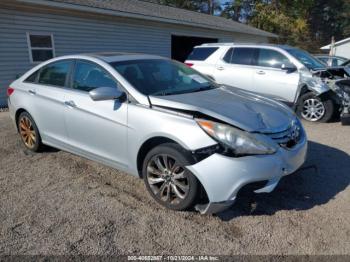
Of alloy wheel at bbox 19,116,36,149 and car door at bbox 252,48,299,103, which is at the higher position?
car door at bbox 252,48,299,103

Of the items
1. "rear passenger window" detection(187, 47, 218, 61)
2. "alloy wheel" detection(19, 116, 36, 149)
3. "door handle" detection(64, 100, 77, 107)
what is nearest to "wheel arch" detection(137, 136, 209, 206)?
"door handle" detection(64, 100, 77, 107)

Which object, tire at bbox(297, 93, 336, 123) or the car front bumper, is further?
tire at bbox(297, 93, 336, 123)

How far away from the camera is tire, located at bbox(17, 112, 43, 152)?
4.71 m

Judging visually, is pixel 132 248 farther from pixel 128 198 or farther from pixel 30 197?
pixel 30 197

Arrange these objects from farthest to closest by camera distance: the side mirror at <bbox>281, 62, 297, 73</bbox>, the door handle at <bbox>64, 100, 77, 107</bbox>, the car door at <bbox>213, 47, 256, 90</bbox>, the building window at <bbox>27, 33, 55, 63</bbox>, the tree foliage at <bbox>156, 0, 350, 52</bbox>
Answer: the tree foliage at <bbox>156, 0, 350, 52</bbox>, the building window at <bbox>27, 33, 55, 63</bbox>, the car door at <bbox>213, 47, 256, 90</bbox>, the side mirror at <bbox>281, 62, 297, 73</bbox>, the door handle at <bbox>64, 100, 77, 107</bbox>

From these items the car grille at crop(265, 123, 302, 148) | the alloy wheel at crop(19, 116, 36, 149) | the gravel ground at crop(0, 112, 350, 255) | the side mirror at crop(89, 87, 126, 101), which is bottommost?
the gravel ground at crop(0, 112, 350, 255)

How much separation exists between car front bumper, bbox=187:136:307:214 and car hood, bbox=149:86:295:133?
32cm

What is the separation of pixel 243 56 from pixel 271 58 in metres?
0.75

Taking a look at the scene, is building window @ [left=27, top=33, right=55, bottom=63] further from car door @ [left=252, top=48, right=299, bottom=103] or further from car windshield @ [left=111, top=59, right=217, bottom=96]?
car windshield @ [left=111, top=59, right=217, bottom=96]

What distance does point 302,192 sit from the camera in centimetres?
357

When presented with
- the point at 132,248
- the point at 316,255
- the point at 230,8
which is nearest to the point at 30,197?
the point at 132,248

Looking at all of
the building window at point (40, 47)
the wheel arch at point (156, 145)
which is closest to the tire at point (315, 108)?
the wheel arch at point (156, 145)

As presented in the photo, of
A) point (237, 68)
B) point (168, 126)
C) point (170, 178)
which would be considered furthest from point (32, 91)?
point (237, 68)

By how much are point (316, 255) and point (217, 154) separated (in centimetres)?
117
